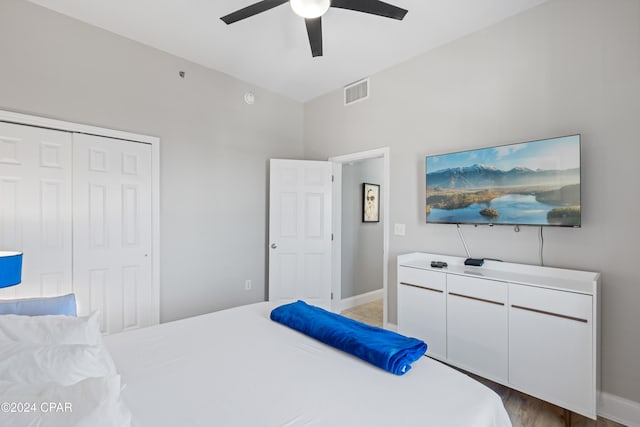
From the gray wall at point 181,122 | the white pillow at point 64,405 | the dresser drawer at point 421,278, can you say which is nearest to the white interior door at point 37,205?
the gray wall at point 181,122

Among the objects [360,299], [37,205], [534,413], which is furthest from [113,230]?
[534,413]

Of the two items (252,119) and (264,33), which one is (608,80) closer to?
(264,33)

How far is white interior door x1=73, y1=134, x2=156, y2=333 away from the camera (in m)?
2.59

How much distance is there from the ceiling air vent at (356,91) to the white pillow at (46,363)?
3.39 m

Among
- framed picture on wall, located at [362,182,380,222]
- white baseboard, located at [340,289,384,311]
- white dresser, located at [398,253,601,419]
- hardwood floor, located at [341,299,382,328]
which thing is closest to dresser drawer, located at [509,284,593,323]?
white dresser, located at [398,253,601,419]

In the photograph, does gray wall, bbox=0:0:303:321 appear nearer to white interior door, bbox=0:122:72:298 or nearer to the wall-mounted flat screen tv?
white interior door, bbox=0:122:72:298

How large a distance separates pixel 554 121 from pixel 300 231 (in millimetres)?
2683

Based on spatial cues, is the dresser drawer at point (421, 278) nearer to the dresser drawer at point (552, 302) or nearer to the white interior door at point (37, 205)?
the dresser drawer at point (552, 302)

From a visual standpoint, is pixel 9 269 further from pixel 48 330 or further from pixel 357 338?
pixel 357 338

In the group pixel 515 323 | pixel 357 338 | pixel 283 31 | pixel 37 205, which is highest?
pixel 283 31

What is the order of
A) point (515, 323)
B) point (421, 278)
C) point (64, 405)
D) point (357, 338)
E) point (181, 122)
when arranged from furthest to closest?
point (181, 122) < point (421, 278) < point (515, 323) < point (357, 338) < point (64, 405)

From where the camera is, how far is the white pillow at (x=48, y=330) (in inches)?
46.3

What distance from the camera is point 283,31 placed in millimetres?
2709

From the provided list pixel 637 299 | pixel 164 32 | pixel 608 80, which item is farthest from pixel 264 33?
pixel 637 299
